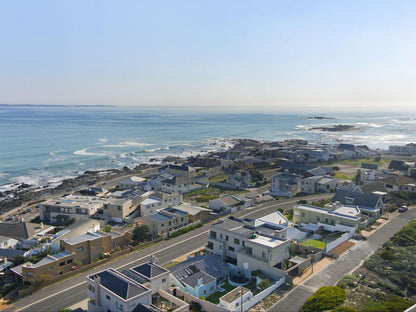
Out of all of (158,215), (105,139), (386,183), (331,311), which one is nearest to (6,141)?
(105,139)

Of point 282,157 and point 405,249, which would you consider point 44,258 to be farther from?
point 282,157

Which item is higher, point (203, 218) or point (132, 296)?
point (132, 296)

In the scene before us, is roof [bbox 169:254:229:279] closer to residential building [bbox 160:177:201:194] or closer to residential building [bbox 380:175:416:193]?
residential building [bbox 160:177:201:194]

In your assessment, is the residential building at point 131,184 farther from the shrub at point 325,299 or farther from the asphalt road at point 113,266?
the shrub at point 325,299

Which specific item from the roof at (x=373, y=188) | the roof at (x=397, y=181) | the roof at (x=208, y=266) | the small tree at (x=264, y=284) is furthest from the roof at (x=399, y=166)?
the small tree at (x=264, y=284)

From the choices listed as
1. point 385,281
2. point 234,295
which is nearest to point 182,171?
point 234,295
